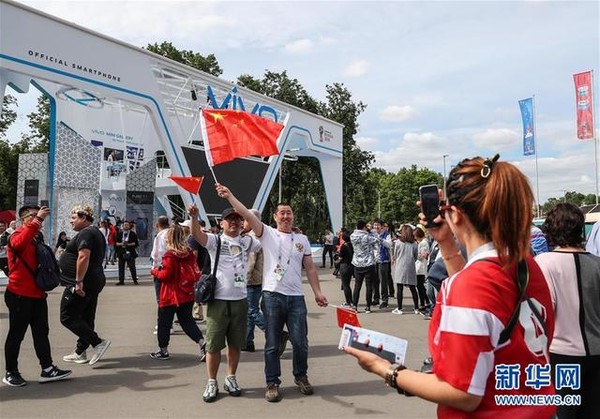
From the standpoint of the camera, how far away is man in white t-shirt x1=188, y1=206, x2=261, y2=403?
488 cm

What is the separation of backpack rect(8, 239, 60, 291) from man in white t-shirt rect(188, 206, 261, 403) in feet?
5.85

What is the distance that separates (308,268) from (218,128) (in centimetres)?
194

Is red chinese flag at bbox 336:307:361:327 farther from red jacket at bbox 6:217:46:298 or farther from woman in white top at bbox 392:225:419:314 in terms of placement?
woman in white top at bbox 392:225:419:314

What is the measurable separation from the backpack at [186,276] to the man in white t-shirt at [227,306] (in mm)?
1442

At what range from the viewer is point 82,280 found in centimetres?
593

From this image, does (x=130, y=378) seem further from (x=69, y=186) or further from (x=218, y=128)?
(x=69, y=186)

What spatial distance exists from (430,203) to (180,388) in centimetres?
400

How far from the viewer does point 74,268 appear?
599 cm

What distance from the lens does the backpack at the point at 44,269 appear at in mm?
5344

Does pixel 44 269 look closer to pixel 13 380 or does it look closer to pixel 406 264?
pixel 13 380

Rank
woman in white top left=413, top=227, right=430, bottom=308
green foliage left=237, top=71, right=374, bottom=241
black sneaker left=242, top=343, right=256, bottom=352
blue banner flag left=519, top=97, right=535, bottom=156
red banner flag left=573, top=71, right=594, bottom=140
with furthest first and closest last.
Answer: green foliage left=237, top=71, right=374, bottom=241 → blue banner flag left=519, top=97, right=535, bottom=156 → red banner flag left=573, top=71, right=594, bottom=140 → woman in white top left=413, top=227, right=430, bottom=308 → black sneaker left=242, top=343, right=256, bottom=352

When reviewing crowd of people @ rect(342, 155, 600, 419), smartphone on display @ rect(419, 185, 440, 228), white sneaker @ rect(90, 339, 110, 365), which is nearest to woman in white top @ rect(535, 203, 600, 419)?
smartphone on display @ rect(419, 185, 440, 228)

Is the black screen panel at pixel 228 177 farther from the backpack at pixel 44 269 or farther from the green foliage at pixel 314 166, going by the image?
the green foliage at pixel 314 166

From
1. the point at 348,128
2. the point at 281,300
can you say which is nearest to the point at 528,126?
the point at 348,128
